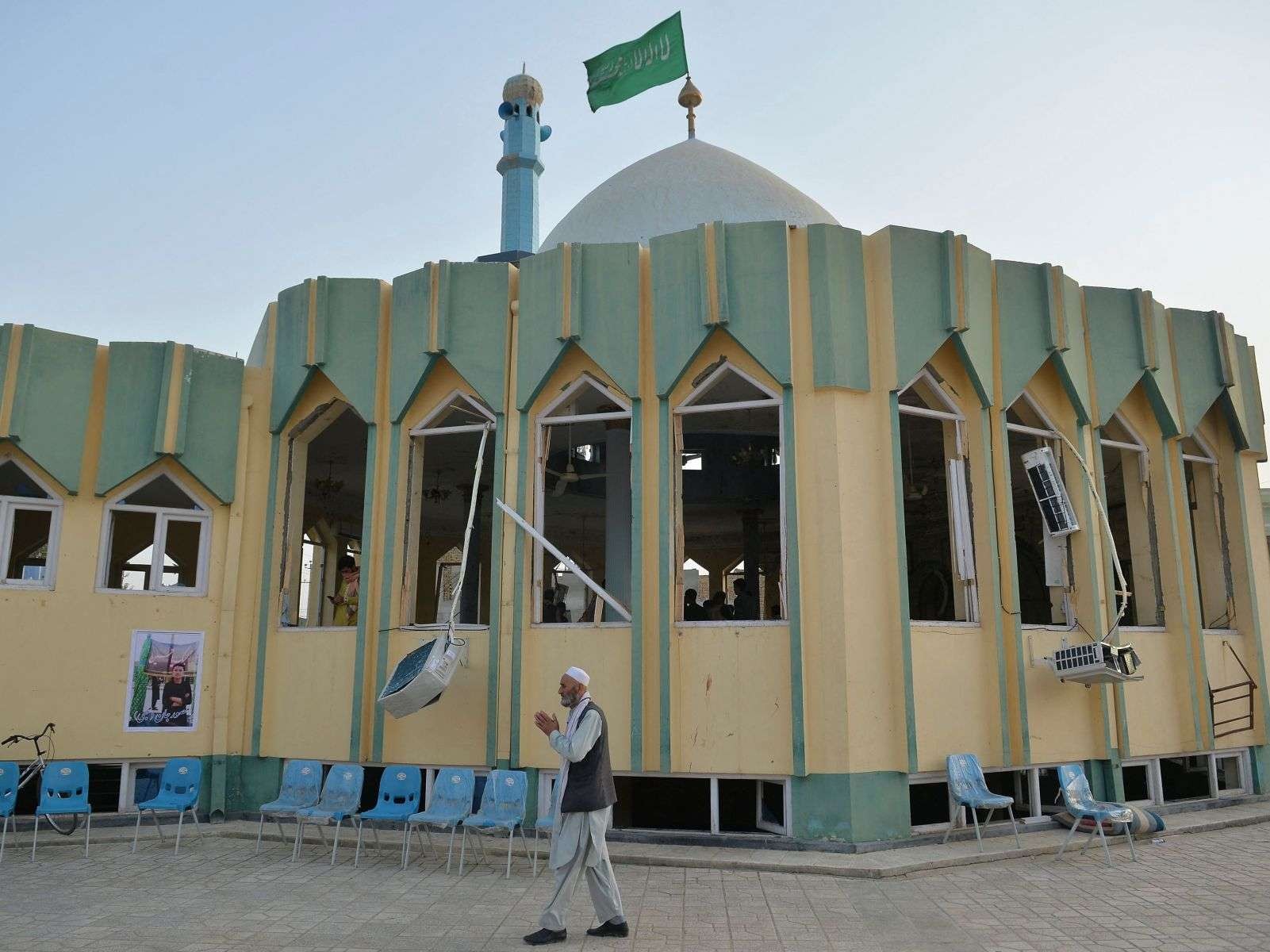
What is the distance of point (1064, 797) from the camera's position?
9.23 m

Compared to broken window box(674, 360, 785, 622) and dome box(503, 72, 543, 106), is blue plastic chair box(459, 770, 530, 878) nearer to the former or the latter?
broken window box(674, 360, 785, 622)

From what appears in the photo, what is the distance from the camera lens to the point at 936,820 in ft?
33.9

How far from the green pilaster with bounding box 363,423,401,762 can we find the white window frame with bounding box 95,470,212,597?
2.30m

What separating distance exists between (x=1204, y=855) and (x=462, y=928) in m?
6.80

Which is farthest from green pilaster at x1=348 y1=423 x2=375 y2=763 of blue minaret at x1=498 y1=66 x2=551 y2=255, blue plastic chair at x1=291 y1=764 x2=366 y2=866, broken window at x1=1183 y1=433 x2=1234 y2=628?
blue minaret at x1=498 y1=66 x2=551 y2=255

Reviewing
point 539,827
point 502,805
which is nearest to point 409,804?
point 502,805

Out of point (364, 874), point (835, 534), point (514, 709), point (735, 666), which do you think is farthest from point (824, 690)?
point (364, 874)

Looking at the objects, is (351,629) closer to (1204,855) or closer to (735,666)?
(735,666)

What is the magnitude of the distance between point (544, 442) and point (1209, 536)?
8.54m

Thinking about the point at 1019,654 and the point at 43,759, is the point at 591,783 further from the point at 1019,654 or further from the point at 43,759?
the point at 43,759

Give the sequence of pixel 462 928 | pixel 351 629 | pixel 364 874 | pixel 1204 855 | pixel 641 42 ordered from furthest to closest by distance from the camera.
Answer: pixel 641 42
pixel 351 629
pixel 1204 855
pixel 364 874
pixel 462 928

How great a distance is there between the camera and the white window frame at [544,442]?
33.7ft

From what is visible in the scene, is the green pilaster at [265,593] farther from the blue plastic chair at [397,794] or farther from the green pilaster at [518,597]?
the green pilaster at [518,597]

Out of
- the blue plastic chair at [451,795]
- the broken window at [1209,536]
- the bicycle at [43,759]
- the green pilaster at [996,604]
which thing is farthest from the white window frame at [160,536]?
the broken window at [1209,536]
